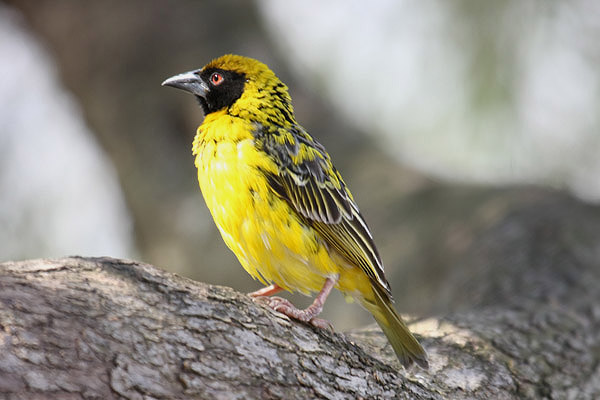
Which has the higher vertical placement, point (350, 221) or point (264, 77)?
point (264, 77)

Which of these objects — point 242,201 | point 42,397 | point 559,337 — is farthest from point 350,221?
point 42,397

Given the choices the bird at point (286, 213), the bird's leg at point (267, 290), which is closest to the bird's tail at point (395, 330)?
the bird at point (286, 213)

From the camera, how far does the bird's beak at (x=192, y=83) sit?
3.93 metres

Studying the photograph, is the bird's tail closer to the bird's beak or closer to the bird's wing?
the bird's wing

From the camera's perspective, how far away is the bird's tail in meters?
3.01

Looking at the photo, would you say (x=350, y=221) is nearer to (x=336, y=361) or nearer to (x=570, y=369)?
(x=336, y=361)

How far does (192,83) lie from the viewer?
3953 mm

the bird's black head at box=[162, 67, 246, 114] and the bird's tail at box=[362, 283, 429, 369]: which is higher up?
the bird's black head at box=[162, 67, 246, 114]

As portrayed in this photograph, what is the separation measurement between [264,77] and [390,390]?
6.58ft

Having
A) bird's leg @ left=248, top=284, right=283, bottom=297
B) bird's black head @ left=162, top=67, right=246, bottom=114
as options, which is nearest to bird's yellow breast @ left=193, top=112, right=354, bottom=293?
bird's leg @ left=248, top=284, right=283, bottom=297

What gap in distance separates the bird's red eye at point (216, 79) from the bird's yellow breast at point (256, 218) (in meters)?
0.55

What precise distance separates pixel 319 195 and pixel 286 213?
29 cm

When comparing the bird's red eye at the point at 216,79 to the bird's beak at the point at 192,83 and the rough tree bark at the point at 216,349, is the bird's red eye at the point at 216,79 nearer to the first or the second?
the bird's beak at the point at 192,83

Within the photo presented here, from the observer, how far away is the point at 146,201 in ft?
22.2
